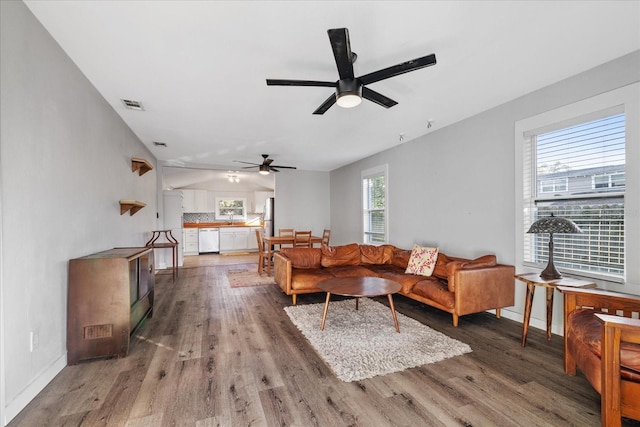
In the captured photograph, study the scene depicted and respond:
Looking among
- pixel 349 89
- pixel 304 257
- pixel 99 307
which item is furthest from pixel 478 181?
pixel 99 307

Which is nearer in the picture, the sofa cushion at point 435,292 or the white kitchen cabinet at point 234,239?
the sofa cushion at point 435,292

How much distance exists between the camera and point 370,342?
8.64 ft

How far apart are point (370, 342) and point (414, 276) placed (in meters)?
1.50

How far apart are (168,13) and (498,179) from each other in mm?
3642

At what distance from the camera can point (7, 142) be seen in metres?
1.65

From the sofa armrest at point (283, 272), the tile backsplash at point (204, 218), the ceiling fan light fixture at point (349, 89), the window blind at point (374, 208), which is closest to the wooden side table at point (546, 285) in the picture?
the ceiling fan light fixture at point (349, 89)

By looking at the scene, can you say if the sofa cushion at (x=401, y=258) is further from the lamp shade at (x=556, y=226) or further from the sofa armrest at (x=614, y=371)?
the sofa armrest at (x=614, y=371)

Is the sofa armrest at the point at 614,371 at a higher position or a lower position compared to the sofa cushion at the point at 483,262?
lower

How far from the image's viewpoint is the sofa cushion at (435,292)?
122 inches

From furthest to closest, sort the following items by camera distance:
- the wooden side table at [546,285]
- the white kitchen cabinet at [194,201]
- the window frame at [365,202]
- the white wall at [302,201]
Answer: the white kitchen cabinet at [194,201]
the white wall at [302,201]
the window frame at [365,202]
the wooden side table at [546,285]

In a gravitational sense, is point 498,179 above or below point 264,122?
below

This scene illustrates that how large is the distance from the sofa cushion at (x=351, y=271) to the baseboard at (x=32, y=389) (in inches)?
116

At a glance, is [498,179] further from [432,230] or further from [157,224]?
[157,224]

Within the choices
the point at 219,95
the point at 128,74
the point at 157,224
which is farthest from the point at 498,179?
the point at 157,224
